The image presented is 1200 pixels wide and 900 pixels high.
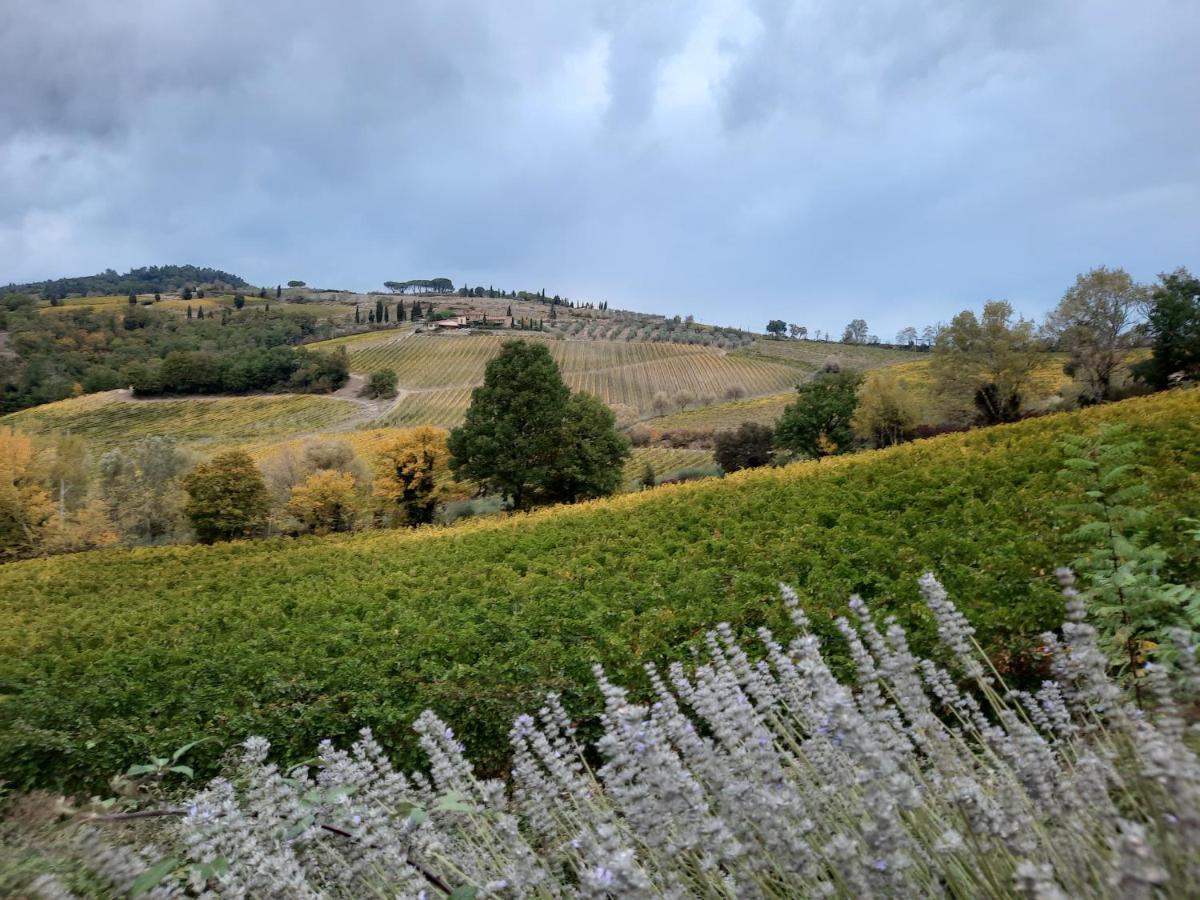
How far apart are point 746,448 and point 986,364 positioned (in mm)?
12577

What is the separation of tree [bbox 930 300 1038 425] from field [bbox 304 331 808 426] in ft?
142

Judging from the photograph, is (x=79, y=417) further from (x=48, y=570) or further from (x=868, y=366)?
(x=868, y=366)

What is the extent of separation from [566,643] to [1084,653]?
17.8ft

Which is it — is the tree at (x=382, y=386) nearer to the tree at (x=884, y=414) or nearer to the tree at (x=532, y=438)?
the tree at (x=532, y=438)

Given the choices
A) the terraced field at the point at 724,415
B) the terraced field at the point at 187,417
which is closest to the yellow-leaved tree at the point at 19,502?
the terraced field at the point at 187,417

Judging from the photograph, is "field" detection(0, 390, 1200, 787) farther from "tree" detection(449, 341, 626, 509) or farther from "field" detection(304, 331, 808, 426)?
"field" detection(304, 331, 808, 426)

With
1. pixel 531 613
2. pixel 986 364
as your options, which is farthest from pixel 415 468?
pixel 986 364

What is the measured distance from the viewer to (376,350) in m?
103

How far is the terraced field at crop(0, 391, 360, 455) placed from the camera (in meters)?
70.2

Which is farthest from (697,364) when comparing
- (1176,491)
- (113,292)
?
(113,292)

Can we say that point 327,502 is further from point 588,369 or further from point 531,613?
point 588,369

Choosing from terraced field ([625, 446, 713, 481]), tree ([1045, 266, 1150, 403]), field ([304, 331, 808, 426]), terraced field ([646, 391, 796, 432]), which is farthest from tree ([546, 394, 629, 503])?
field ([304, 331, 808, 426])

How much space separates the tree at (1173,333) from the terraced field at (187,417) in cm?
6825

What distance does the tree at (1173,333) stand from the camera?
26359 mm
